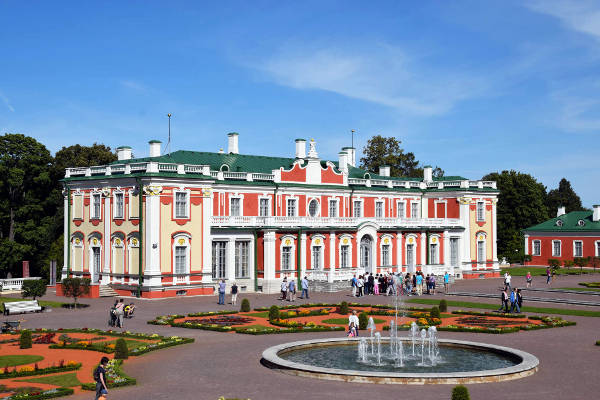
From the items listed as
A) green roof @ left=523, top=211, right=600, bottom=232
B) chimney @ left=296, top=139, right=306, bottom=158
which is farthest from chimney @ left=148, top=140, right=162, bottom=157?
green roof @ left=523, top=211, right=600, bottom=232

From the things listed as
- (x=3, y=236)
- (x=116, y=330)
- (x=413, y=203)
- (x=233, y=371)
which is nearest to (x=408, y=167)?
(x=413, y=203)

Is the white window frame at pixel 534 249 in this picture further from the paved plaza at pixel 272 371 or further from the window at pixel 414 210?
the paved plaza at pixel 272 371

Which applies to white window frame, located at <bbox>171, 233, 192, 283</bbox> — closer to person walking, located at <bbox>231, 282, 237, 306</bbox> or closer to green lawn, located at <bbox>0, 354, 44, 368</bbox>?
person walking, located at <bbox>231, 282, 237, 306</bbox>

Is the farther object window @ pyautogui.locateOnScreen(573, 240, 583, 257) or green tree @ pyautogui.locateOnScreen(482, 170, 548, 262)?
green tree @ pyautogui.locateOnScreen(482, 170, 548, 262)

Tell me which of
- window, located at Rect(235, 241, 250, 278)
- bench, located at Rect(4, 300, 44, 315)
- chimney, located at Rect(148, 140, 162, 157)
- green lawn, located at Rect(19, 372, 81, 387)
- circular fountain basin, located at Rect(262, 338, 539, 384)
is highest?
chimney, located at Rect(148, 140, 162, 157)

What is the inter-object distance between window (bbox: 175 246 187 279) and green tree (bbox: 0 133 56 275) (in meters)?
22.7

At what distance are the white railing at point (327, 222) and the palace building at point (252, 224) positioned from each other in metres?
0.09

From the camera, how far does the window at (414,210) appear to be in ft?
234

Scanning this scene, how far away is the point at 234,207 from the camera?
185 feet

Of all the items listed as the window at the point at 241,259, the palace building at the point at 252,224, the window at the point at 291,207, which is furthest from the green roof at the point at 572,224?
the window at the point at 241,259

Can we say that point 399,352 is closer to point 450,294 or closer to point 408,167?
point 450,294

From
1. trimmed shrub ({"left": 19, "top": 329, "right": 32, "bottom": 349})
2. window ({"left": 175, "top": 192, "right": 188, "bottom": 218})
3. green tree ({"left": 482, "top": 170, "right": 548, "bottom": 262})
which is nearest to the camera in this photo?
trimmed shrub ({"left": 19, "top": 329, "right": 32, "bottom": 349})

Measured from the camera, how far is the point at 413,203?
7125 centimetres

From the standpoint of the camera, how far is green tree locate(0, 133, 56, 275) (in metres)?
65.8
